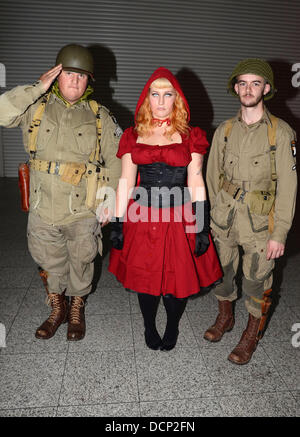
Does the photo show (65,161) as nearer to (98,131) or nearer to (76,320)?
(98,131)

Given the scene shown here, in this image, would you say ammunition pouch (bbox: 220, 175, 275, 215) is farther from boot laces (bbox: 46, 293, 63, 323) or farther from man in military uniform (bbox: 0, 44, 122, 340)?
boot laces (bbox: 46, 293, 63, 323)

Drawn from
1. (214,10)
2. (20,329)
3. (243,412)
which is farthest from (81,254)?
(214,10)

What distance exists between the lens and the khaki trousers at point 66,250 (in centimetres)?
290

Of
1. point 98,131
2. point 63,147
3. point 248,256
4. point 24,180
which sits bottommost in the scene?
point 248,256

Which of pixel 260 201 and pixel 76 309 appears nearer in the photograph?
pixel 260 201

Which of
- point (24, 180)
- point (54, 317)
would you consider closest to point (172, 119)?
point (24, 180)

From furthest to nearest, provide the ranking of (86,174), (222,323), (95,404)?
(222,323), (86,174), (95,404)

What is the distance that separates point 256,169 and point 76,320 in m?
2.05

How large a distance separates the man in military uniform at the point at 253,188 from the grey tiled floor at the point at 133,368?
0.86 ft

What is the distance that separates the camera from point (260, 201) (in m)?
2.57

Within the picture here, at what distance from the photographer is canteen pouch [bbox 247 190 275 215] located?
2.58 m

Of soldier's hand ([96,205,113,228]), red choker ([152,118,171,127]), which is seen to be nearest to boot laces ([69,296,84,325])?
soldier's hand ([96,205,113,228])
